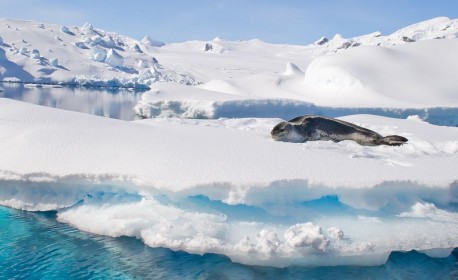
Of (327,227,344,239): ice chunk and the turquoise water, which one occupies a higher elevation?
(327,227,344,239): ice chunk

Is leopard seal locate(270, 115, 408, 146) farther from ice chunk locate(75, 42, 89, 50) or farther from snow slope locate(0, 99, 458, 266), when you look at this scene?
ice chunk locate(75, 42, 89, 50)

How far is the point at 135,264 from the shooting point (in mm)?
3531

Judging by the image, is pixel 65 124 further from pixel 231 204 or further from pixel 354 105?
pixel 354 105

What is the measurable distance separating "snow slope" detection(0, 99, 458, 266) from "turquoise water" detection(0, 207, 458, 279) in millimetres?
85

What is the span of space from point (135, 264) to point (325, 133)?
4.01 m

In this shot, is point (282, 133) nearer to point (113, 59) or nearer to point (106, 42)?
point (113, 59)

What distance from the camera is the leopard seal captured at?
6117mm

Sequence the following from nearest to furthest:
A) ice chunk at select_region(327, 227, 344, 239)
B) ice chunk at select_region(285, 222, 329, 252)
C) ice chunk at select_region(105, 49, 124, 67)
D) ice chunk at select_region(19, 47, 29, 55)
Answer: ice chunk at select_region(285, 222, 329, 252)
ice chunk at select_region(327, 227, 344, 239)
ice chunk at select_region(19, 47, 29, 55)
ice chunk at select_region(105, 49, 124, 67)

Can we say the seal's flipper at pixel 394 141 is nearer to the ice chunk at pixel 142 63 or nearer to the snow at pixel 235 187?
the snow at pixel 235 187

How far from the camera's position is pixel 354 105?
14336mm

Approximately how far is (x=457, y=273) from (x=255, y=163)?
1982mm

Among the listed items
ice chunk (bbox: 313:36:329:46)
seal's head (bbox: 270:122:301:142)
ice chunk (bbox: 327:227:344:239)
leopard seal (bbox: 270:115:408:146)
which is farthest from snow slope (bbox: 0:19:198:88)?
ice chunk (bbox: 313:36:329:46)

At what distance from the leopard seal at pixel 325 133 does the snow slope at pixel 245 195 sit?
0.97m

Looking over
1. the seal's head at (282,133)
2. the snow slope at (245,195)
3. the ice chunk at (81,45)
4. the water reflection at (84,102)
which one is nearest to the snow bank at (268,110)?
the water reflection at (84,102)
